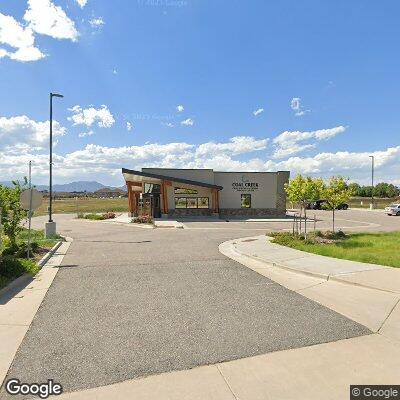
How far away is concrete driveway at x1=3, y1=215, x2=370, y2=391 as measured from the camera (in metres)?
4.91

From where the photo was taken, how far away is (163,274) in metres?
10.7

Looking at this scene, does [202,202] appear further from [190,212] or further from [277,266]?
[277,266]

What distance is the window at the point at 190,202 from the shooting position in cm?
3706

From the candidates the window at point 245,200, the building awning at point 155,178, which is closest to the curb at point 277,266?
the building awning at point 155,178

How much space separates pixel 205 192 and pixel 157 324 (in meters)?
31.7

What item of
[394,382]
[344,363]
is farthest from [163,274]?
[394,382]

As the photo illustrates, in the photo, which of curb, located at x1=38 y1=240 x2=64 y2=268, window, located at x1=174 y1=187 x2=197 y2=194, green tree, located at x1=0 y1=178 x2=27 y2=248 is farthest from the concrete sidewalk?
window, located at x1=174 y1=187 x2=197 y2=194

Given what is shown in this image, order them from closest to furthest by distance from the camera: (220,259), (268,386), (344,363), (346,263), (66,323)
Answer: (268,386)
(344,363)
(66,323)
(346,263)
(220,259)

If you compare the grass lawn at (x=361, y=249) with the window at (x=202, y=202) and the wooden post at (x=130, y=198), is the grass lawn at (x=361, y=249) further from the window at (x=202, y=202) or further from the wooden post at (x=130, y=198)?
the wooden post at (x=130, y=198)

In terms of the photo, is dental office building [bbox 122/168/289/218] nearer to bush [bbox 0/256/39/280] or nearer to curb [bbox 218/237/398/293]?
curb [bbox 218/237/398/293]

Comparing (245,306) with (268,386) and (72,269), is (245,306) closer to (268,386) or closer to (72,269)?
(268,386)

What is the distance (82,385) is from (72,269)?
7.79m

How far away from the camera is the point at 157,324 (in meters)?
6.43

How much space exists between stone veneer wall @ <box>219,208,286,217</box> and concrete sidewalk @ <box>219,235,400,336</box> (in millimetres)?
24523
